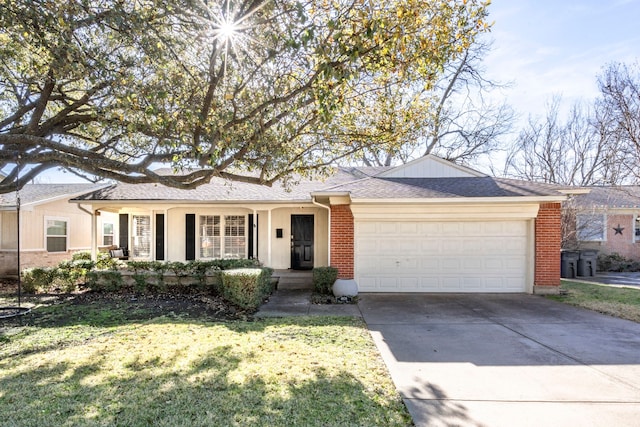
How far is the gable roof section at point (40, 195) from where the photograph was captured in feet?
45.1

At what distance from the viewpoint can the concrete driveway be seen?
353 cm

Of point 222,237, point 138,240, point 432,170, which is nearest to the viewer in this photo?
point 432,170

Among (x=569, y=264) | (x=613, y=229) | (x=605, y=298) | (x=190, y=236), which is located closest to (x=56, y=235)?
(x=190, y=236)

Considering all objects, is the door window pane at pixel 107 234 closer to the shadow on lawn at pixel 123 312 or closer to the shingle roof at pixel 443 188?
the shadow on lawn at pixel 123 312

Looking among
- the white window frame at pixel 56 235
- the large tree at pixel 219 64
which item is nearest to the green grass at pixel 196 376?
the large tree at pixel 219 64

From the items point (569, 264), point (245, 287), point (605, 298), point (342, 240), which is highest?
point (342, 240)

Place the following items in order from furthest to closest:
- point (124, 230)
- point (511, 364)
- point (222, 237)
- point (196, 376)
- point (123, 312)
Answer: point (124, 230) < point (222, 237) < point (123, 312) < point (511, 364) < point (196, 376)

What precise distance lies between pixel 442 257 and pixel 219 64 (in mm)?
7766

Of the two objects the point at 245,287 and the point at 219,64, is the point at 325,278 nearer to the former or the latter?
the point at 245,287

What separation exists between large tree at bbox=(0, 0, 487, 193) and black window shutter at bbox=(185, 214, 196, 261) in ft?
18.8

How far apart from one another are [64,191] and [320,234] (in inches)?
465

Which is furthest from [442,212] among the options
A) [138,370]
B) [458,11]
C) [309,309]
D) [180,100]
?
[138,370]

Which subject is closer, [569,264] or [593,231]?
[569,264]

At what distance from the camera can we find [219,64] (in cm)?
673
